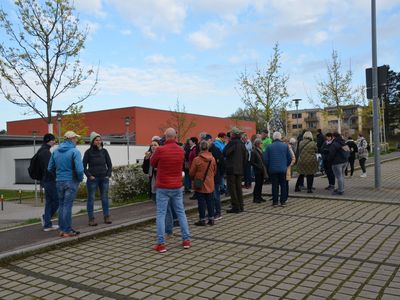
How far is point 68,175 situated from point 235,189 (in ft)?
11.8

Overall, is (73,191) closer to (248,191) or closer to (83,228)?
(83,228)

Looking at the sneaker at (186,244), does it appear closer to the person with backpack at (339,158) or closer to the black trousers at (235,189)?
the black trousers at (235,189)

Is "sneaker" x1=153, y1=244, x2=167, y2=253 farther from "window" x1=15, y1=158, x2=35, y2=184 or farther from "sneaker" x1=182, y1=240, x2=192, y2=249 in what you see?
"window" x1=15, y1=158, x2=35, y2=184

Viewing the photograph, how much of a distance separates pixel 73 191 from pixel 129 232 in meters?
1.33

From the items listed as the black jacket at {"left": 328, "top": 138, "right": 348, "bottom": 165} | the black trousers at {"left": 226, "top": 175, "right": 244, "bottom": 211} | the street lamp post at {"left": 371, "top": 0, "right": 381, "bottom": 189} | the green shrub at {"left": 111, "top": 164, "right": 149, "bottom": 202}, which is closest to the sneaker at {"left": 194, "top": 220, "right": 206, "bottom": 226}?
the black trousers at {"left": 226, "top": 175, "right": 244, "bottom": 211}

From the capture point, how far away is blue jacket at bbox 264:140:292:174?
985cm

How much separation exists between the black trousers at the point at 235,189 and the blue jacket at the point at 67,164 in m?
3.26

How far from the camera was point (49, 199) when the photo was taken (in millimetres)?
7746

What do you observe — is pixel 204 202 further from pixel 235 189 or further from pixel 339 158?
pixel 339 158

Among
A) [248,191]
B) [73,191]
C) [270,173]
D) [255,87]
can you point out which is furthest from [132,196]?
[255,87]

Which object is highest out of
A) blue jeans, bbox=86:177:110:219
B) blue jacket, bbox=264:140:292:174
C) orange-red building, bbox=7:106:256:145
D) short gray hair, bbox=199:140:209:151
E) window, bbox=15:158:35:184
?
orange-red building, bbox=7:106:256:145

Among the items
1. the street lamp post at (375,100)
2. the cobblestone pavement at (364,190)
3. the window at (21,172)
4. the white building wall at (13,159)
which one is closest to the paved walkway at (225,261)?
the cobblestone pavement at (364,190)

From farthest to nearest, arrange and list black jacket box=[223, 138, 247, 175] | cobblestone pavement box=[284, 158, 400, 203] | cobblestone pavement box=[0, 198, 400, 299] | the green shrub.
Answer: the green shrub < cobblestone pavement box=[284, 158, 400, 203] < black jacket box=[223, 138, 247, 175] < cobblestone pavement box=[0, 198, 400, 299]

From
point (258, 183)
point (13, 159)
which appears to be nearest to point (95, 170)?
point (258, 183)
